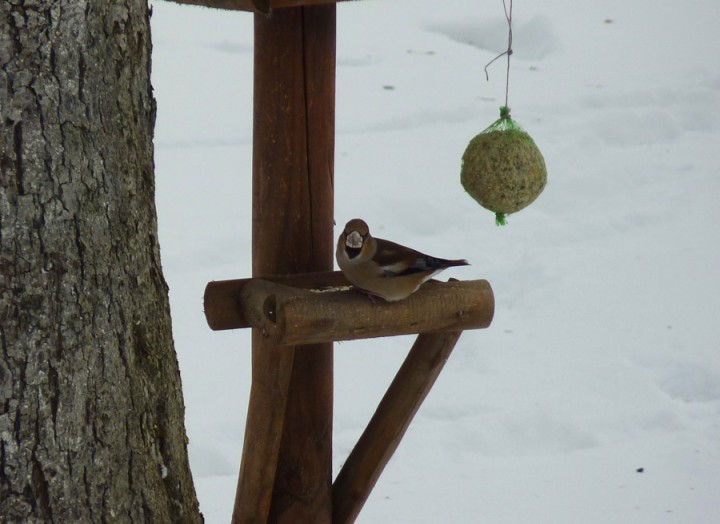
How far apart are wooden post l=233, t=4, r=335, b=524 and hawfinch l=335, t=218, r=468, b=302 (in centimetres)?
16

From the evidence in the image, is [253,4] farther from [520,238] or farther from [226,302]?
[520,238]

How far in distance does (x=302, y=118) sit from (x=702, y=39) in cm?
605

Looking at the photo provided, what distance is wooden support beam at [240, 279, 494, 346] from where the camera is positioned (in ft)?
7.61

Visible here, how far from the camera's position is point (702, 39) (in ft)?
25.8

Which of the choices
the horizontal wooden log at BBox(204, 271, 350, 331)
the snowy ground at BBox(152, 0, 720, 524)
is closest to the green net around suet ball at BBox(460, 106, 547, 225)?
the horizontal wooden log at BBox(204, 271, 350, 331)

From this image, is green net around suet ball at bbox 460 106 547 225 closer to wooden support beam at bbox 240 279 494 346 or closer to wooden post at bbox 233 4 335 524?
wooden support beam at bbox 240 279 494 346

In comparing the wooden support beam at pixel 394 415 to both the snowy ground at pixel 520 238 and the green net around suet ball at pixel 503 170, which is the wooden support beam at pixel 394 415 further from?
the snowy ground at pixel 520 238

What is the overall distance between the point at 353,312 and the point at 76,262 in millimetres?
724

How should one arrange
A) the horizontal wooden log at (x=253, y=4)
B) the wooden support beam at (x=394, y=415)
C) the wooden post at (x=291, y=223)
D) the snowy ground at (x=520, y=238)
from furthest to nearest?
the snowy ground at (x=520, y=238) < the wooden support beam at (x=394, y=415) < the wooden post at (x=291, y=223) < the horizontal wooden log at (x=253, y=4)

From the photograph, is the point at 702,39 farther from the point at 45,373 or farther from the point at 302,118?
the point at 45,373

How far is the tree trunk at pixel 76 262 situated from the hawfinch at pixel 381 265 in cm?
55

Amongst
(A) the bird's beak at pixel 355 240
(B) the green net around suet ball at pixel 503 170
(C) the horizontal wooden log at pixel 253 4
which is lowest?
(A) the bird's beak at pixel 355 240

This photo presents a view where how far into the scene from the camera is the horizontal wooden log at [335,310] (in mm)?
2326

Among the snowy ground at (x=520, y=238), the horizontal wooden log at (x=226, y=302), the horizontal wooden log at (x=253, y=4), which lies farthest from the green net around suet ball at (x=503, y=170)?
the snowy ground at (x=520, y=238)
